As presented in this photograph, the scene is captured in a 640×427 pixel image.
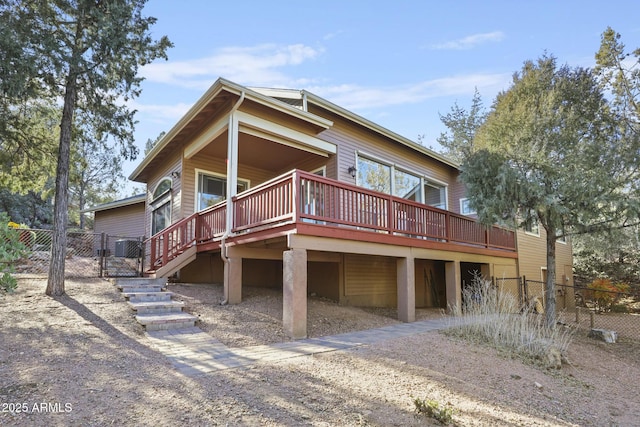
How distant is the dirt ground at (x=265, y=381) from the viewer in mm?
3139

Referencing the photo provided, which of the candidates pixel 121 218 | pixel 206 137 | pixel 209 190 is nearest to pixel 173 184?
pixel 209 190

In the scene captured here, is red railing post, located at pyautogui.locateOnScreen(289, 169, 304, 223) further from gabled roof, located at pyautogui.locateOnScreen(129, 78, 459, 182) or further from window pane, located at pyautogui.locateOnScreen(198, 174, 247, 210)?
window pane, located at pyautogui.locateOnScreen(198, 174, 247, 210)

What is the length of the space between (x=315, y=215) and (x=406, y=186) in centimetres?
618

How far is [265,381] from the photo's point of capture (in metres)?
3.85

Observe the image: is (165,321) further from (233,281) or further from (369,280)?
(369,280)

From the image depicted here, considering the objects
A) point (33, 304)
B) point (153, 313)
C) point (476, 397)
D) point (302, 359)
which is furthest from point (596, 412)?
point (33, 304)

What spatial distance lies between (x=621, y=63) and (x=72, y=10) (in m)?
12.5

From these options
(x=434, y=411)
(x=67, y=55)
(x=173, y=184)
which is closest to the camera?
(x=434, y=411)

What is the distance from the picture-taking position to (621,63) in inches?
348

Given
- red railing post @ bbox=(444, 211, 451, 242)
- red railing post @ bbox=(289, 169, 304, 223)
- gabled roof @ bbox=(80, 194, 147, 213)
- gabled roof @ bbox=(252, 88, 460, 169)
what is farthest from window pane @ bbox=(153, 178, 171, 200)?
red railing post @ bbox=(444, 211, 451, 242)

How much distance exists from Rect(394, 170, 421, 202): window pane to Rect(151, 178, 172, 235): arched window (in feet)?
22.7

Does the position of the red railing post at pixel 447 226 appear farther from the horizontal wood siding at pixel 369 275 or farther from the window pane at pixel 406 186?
the window pane at pixel 406 186

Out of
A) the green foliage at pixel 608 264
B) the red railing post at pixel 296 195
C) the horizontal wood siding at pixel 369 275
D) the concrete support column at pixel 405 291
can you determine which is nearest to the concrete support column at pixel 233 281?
the red railing post at pixel 296 195

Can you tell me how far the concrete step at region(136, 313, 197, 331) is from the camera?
226 inches
